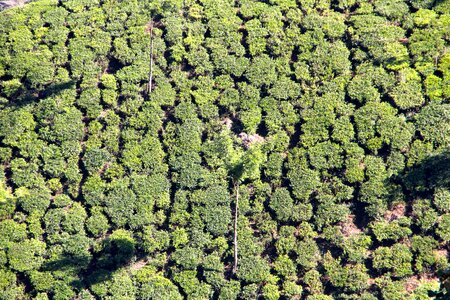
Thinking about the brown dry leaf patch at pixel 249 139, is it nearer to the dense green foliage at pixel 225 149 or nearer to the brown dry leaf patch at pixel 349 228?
the dense green foliage at pixel 225 149

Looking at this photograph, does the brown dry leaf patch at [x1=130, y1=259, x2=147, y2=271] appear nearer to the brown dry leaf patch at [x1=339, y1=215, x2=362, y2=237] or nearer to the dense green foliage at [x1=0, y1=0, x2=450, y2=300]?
the dense green foliage at [x1=0, y1=0, x2=450, y2=300]

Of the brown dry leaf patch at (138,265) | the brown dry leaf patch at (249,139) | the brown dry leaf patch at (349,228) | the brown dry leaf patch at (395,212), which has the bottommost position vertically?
the brown dry leaf patch at (138,265)

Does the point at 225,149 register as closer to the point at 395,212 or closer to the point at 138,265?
the point at 138,265

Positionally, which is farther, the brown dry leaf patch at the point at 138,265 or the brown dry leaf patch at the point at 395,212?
the brown dry leaf patch at the point at 395,212

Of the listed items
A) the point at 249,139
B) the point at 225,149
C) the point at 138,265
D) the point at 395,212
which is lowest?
the point at 138,265

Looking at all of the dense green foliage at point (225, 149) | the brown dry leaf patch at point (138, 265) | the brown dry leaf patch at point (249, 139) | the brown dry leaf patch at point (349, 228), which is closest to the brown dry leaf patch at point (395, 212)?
the dense green foliage at point (225, 149)

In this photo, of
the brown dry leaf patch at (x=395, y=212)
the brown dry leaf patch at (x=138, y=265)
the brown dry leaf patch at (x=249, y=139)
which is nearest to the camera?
the brown dry leaf patch at (x=138, y=265)

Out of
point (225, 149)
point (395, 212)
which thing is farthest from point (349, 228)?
point (225, 149)

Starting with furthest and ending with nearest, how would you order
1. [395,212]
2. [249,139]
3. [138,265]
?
[249,139], [395,212], [138,265]

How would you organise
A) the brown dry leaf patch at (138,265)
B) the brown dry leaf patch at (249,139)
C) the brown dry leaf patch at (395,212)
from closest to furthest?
the brown dry leaf patch at (138,265) → the brown dry leaf patch at (395,212) → the brown dry leaf patch at (249,139)

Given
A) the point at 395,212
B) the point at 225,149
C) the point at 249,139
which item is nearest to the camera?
the point at 395,212
